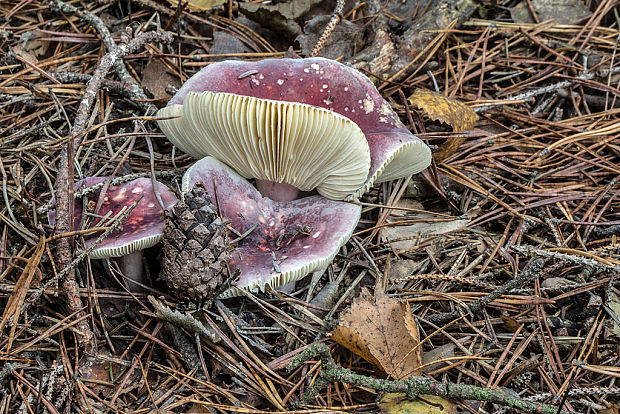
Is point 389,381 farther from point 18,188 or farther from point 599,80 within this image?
point 599,80

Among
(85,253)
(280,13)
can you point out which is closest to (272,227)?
(85,253)

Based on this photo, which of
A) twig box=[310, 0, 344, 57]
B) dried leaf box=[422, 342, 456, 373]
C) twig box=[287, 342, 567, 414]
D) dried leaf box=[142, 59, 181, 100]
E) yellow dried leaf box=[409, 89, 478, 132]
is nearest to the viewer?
twig box=[287, 342, 567, 414]

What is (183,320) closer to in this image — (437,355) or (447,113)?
(437,355)

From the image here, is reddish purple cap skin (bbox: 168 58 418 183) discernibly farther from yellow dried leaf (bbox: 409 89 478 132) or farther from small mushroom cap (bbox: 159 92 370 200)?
yellow dried leaf (bbox: 409 89 478 132)

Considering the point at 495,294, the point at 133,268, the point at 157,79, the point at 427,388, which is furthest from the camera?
the point at 157,79

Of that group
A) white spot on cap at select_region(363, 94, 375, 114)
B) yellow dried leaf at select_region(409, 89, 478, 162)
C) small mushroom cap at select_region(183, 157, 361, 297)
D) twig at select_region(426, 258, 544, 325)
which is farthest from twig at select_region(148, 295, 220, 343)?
yellow dried leaf at select_region(409, 89, 478, 162)

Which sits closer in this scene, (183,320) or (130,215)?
(183,320)
